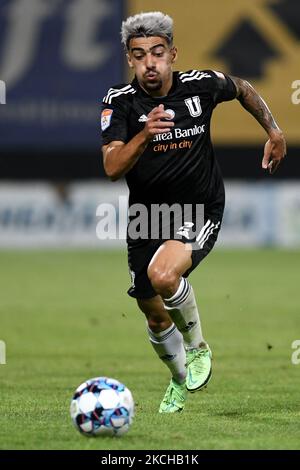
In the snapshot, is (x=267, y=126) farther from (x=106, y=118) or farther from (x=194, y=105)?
(x=106, y=118)

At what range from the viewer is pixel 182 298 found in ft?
22.2

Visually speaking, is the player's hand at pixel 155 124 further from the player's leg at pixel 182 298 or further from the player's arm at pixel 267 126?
the player's arm at pixel 267 126

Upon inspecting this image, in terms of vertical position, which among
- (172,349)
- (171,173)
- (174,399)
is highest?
(171,173)

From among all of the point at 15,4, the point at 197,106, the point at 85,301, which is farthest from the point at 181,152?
the point at 15,4

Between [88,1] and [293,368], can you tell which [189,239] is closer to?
Answer: [293,368]

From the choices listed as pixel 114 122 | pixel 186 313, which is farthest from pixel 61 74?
pixel 186 313

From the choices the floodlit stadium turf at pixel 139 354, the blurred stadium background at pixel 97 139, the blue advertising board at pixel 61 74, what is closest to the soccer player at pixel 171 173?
the floodlit stadium turf at pixel 139 354

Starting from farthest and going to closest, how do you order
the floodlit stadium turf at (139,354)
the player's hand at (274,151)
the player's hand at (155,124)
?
the player's hand at (274,151) → the player's hand at (155,124) → the floodlit stadium turf at (139,354)

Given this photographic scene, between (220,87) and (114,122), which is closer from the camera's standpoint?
(114,122)

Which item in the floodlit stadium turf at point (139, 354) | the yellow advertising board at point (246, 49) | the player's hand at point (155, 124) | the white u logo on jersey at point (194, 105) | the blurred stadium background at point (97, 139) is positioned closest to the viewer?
the floodlit stadium turf at point (139, 354)

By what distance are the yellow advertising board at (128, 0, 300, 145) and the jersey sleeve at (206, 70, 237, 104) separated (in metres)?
15.3

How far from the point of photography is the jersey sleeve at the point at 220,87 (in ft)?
23.8

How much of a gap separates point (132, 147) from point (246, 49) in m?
17.0

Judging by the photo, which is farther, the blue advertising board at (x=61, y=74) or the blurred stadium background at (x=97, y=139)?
the blue advertising board at (x=61, y=74)
